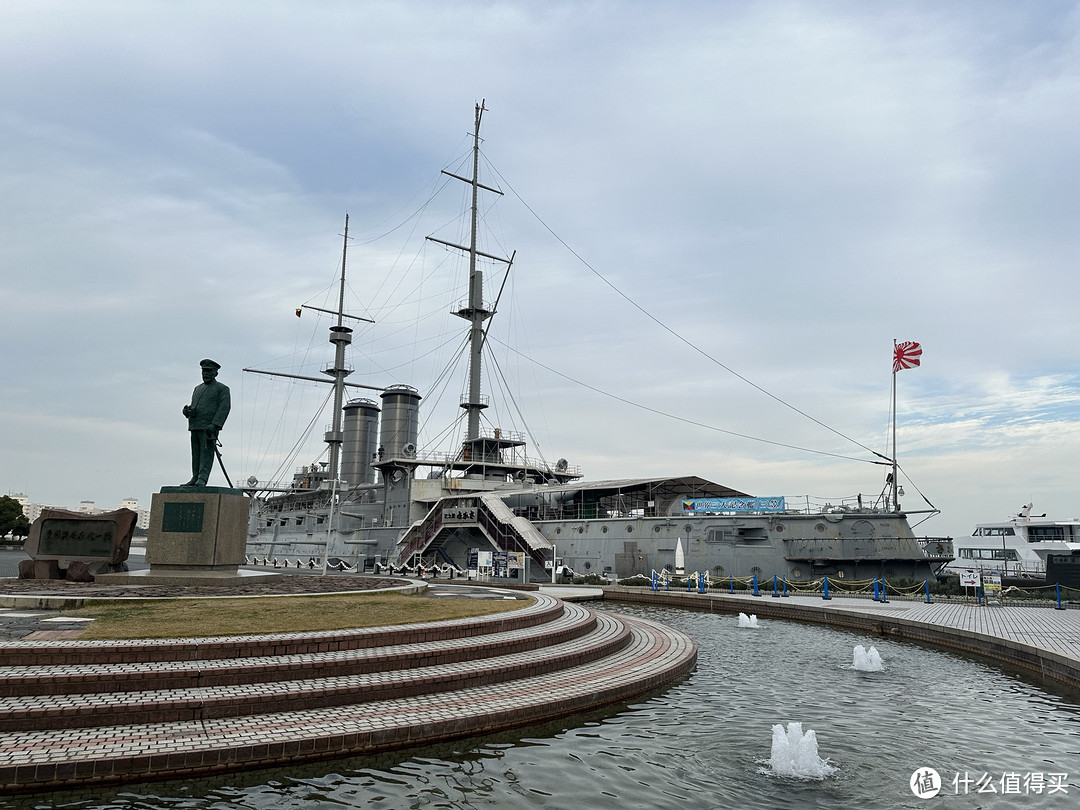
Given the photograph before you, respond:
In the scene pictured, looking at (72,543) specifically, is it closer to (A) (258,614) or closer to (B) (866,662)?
(A) (258,614)

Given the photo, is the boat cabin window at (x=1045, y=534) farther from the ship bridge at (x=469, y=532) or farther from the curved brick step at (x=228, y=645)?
the curved brick step at (x=228, y=645)

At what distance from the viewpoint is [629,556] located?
110 feet

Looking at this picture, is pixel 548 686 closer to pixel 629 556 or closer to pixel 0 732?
pixel 0 732

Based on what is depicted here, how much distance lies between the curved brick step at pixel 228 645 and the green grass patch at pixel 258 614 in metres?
0.55

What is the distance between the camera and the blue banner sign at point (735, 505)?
29.9 meters

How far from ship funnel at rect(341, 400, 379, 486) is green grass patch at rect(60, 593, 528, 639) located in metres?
42.3

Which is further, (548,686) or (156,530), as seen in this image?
(156,530)

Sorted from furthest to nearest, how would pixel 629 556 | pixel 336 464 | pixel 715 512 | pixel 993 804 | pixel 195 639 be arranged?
pixel 336 464
pixel 629 556
pixel 715 512
pixel 195 639
pixel 993 804

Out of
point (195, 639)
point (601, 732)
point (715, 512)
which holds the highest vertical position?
point (715, 512)

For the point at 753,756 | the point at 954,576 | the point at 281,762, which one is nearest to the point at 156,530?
the point at 281,762

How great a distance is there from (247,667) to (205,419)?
40.6 ft

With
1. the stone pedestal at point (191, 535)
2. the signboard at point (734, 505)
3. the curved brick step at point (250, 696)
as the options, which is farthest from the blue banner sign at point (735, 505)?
the curved brick step at point (250, 696)

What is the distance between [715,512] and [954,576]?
33.3ft

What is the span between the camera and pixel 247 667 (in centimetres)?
888
